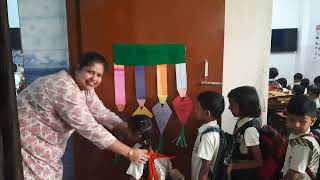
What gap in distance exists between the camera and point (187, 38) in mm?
1990

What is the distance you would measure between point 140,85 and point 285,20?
448 centimetres

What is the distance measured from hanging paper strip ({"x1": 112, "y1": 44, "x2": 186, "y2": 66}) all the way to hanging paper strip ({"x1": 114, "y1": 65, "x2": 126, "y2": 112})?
5cm

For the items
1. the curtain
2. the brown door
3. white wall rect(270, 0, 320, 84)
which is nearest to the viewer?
the curtain

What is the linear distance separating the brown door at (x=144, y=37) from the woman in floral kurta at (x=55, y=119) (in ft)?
1.50

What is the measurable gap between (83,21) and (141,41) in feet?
1.21

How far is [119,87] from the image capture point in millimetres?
2021

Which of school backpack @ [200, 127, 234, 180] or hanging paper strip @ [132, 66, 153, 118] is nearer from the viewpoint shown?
school backpack @ [200, 127, 234, 180]

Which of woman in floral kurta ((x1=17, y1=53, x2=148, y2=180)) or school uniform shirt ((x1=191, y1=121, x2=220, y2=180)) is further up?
woman in floral kurta ((x1=17, y1=53, x2=148, y2=180))

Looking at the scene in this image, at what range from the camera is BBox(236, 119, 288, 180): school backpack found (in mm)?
1567

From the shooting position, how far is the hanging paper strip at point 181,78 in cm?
202

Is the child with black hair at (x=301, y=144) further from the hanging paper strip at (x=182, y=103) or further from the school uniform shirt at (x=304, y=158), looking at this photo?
the hanging paper strip at (x=182, y=103)

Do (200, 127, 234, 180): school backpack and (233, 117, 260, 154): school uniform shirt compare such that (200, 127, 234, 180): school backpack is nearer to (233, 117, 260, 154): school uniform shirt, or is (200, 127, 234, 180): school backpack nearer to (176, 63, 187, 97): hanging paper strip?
(233, 117, 260, 154): school uniform shirt

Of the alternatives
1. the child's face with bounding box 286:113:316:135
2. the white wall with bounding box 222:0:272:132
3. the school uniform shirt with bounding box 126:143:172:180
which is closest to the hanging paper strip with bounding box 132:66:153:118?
the school uniform shirt with bounding box 126:143:172:180

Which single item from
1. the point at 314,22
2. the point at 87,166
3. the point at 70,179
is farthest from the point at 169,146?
the point at 314,22
